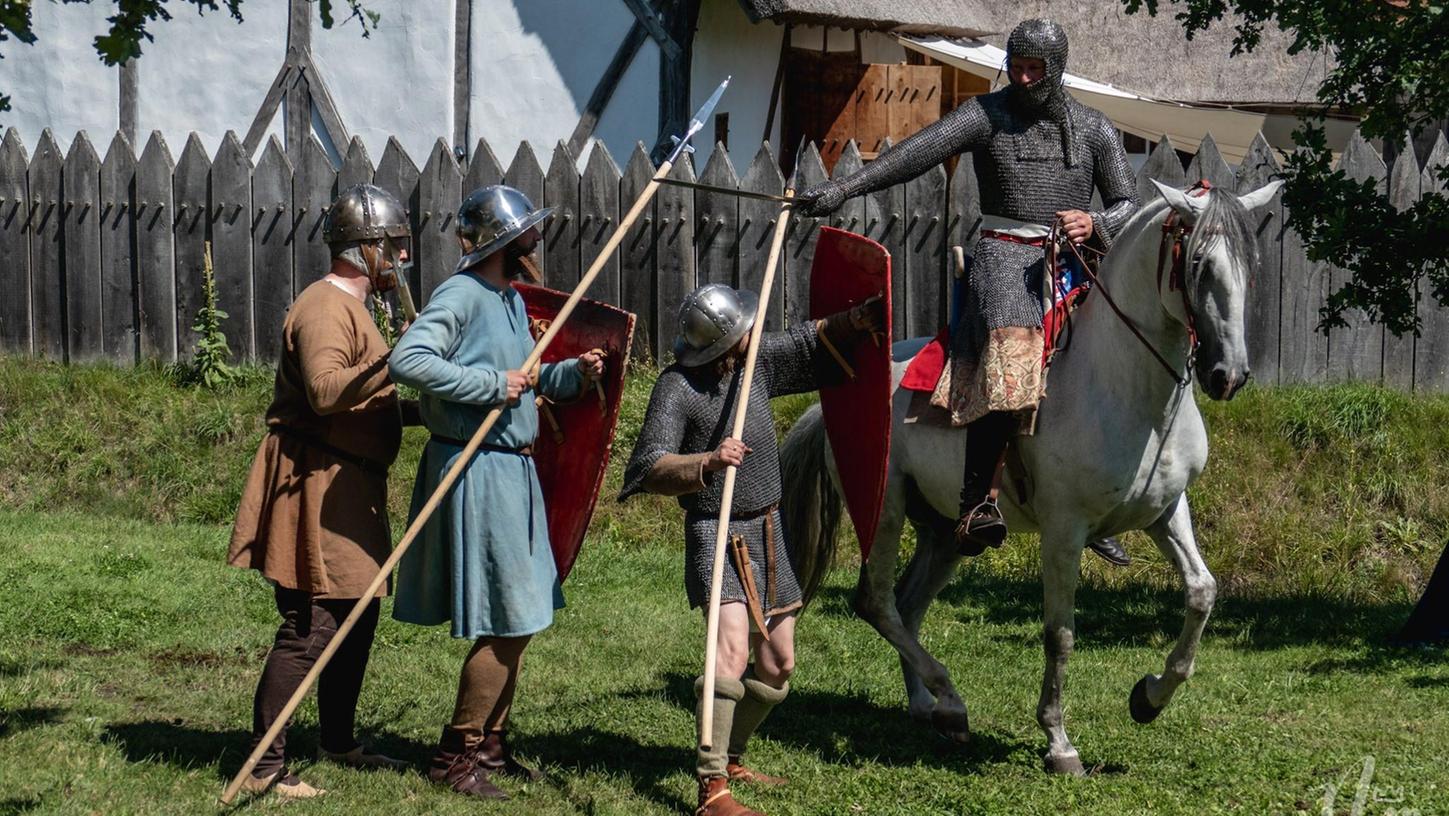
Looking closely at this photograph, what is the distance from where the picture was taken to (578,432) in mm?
5727

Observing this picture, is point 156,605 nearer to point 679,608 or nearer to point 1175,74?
point 679,608


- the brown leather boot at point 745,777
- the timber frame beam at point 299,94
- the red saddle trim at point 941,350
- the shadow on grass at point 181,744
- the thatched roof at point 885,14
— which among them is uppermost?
the thatched roof at point 885,14

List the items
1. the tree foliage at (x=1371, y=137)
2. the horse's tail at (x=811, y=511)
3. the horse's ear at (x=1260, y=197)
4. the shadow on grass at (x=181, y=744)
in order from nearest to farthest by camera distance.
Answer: the horse's ear at (x=1260, y=197), the shadow on grass at (x=181, y=744), the horse's tail at (x=811, y=511), the tree foliage at (x=1371, y=137)

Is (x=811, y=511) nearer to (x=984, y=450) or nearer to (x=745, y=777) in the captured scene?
(x=984, y=450)

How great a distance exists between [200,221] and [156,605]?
447 cm

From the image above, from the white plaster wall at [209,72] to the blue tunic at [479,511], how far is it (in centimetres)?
967

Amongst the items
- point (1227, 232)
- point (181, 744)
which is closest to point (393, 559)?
point (181, 744)

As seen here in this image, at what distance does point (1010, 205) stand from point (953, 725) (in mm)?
1890

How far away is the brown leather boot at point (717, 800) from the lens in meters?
5.16

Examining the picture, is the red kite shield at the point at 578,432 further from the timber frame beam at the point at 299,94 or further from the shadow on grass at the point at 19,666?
the timber frame beam at the point at 299,94

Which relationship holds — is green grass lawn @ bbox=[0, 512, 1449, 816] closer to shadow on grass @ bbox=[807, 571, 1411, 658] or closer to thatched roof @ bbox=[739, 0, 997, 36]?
shadow on grass @ bbox=[807, 571, 1411, 658]

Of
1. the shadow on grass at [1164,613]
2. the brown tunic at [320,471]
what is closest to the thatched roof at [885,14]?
the shadow on grass at [1164,613]

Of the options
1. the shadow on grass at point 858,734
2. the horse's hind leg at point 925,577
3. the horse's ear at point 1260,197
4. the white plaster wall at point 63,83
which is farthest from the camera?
the white plaster wall at point 63,83

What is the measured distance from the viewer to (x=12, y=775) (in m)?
5.47
